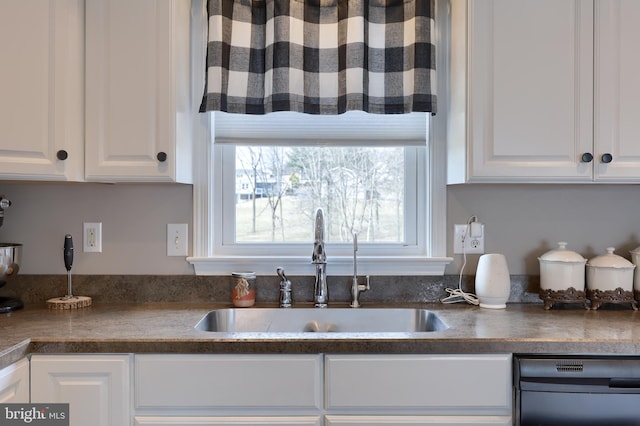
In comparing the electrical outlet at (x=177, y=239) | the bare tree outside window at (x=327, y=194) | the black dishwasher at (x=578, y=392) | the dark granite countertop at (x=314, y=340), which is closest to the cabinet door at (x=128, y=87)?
the electrical outlet at (x=177, y=239)

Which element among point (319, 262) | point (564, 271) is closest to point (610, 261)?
point (564, 271)

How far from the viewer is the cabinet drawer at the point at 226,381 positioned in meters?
1.38

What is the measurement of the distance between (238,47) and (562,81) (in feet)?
3.88

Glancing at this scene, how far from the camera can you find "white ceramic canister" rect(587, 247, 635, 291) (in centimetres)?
180

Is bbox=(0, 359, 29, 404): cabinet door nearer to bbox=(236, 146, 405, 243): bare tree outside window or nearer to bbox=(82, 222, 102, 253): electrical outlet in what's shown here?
bbox=(82, 222, 102, 253): electrical outlet

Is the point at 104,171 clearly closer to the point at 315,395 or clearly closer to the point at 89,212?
the point at 89,212

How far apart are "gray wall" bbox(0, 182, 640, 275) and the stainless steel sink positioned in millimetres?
307

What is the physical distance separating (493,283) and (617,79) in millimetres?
824

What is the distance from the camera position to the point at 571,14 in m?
1.69

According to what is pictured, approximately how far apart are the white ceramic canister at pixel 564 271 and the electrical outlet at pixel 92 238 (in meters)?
1.74

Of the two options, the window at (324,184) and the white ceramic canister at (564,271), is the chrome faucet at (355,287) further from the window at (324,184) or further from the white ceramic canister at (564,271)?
the white ceramic canister at (564,271)

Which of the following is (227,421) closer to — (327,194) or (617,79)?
(327,194)

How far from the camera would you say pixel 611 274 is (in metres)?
1.80

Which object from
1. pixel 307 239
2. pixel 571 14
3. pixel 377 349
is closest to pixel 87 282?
pixel 307 239
